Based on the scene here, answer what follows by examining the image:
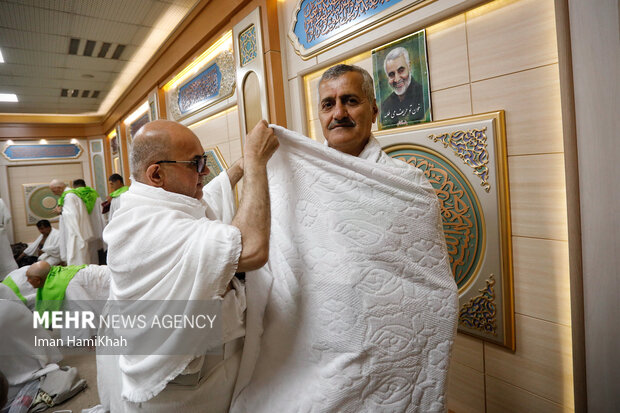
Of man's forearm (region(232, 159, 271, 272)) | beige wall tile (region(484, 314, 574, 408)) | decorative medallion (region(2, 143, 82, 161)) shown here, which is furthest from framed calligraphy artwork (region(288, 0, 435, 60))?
decorative medallion (region(2, 143, 82, 161))

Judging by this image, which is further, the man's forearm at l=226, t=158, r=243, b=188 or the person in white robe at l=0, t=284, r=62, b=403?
the person in white robe at l=0, t=284, r=62, b=403

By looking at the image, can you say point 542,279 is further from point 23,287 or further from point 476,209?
point 23,287

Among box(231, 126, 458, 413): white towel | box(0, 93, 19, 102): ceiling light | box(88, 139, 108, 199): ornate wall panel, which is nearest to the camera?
box(231, 126, 458, 413): white towel

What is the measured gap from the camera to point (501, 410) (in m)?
1.92

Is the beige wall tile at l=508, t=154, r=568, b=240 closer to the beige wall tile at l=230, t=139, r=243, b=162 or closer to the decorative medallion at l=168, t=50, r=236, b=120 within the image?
the beige wall tile at l=230, t=139, r=243, b=162

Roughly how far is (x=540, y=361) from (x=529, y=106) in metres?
1.33

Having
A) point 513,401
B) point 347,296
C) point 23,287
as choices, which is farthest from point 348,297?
point 23,287

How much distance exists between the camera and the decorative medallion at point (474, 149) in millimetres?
1793

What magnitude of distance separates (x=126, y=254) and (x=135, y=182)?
0.30 m

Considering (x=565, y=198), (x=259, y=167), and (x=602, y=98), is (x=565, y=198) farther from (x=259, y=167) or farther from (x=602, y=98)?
(x=259, y=167)

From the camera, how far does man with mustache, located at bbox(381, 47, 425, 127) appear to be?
6.81ft

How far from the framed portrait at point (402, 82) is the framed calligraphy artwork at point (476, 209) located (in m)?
0.13

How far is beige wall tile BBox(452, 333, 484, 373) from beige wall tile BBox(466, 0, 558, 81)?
5.06 ft

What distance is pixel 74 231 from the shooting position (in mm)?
4852
